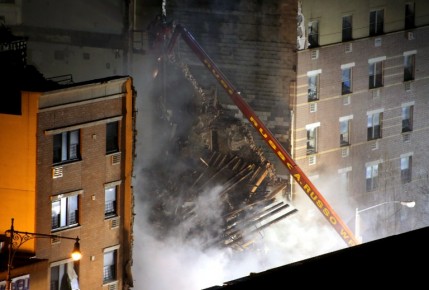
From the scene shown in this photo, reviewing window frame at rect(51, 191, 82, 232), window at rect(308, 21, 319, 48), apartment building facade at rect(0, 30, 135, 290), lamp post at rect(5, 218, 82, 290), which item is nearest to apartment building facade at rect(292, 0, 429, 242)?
window at rect(308, 21, 319, 48)

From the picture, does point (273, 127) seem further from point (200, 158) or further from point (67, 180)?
point (67, 180)

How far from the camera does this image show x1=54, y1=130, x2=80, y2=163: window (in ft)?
136

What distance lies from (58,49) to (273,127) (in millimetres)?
9677

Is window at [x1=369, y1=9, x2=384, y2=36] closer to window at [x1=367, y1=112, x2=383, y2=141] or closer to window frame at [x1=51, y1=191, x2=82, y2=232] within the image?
window at [x1=367, y1=112, x2=383, y2=141]

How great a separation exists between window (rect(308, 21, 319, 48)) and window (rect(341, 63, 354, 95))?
9.21 feet

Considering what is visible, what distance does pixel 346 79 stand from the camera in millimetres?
60219

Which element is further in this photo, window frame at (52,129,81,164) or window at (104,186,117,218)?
window at (104,186,117,218)

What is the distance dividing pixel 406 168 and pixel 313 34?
1093cm

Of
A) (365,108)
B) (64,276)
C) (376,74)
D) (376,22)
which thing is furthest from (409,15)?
(64,276)

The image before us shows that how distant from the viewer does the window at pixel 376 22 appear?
6047 centimetres

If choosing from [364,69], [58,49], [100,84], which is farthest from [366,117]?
[100,84]

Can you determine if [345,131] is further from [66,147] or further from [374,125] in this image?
[66,147]

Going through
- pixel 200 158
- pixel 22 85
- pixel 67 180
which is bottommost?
pixel 67 180

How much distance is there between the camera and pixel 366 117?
6184 centimetres
